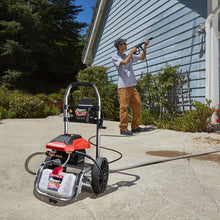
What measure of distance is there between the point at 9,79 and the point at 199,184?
19874mm

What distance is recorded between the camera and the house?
196 inches

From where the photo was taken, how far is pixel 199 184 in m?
2.18

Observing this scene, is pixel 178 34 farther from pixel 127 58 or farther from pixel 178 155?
→ pixel 178 155

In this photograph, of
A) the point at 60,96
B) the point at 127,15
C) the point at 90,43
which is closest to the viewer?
the point at 127,15

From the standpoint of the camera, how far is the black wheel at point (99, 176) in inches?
72.1

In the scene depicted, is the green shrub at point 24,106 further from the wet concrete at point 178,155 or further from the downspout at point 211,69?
the wet concrete at point 178,155

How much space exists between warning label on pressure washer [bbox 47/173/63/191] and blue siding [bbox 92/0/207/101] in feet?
13.8

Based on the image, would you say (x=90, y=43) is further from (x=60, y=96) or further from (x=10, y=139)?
(x=10, y=139)

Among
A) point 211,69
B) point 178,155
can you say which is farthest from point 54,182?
point 211,69

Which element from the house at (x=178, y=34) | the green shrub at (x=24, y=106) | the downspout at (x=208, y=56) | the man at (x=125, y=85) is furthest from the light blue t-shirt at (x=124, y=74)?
the green shrub at (x=24, y=106)

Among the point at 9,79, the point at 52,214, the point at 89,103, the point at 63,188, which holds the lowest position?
the point at 52,214

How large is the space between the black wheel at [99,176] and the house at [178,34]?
3.68 meters

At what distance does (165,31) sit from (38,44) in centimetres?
1667

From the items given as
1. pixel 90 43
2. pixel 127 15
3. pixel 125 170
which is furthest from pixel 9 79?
pixel 125 170
